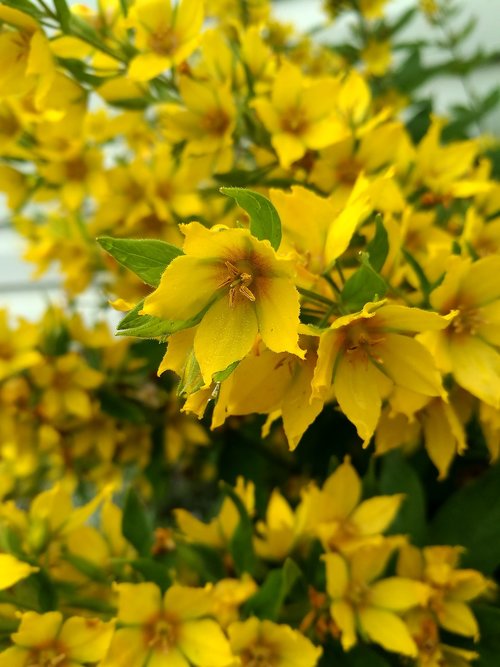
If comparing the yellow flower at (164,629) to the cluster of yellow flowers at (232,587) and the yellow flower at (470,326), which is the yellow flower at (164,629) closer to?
the cluster of yellow flowers at (232,587)

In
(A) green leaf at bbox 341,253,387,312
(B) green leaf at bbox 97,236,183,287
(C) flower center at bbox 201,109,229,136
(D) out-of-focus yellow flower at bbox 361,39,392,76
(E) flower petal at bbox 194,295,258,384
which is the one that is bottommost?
(E) flower petal at bbox 194,295,258,384

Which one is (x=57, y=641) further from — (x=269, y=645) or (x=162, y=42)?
(x=162, y=42)

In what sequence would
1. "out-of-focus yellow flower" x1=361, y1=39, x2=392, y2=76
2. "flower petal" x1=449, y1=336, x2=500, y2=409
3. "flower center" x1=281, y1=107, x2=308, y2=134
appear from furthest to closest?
"out-of-focus yellow flower" x1=361, y1=39, x2=392, y2=76, "flower center" x1=281, y1=107, x2=308, y2=134, "flower petal" x1=449, y1=336, x2=500, y2=409

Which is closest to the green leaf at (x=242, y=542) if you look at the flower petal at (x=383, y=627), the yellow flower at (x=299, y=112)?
the flower petal at (x=383, y=627)

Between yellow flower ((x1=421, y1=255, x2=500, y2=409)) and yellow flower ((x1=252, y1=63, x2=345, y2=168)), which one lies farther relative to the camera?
yellow flower ((x1=252, y1=63, x2=345, y2=168))

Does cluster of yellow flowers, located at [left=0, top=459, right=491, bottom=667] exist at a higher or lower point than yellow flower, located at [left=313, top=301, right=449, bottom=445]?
lower

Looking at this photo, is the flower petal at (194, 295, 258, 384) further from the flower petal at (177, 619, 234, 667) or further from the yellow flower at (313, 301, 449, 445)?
the flower petal at (177, 619, 234, 667)

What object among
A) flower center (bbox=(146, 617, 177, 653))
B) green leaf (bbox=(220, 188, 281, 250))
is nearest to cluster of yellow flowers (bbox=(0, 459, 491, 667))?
flower center (bbox=(146, 617, 177, 653))

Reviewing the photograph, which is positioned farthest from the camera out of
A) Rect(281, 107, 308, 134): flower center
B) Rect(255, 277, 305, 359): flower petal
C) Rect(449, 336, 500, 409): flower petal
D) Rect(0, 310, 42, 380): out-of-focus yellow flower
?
Rect(0, 310, 42, 380): out-of-focus yellow flower
